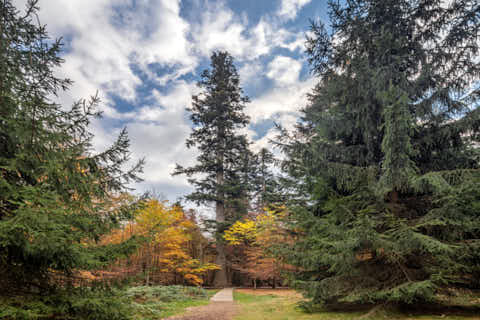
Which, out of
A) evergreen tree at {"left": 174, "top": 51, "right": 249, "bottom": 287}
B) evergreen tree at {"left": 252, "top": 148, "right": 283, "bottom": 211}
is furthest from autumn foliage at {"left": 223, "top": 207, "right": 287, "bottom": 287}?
evergreen tree at {"left": 252, "top": 148, "right": 283, "bottom": 211}

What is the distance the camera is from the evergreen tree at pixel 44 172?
2.91 meters

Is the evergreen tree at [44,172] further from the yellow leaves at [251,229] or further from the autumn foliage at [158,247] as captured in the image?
the yellow leaves at [251,229]

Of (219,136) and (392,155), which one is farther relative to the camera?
(219,136)

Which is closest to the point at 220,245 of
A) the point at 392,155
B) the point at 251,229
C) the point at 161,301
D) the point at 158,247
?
the point at 251,229

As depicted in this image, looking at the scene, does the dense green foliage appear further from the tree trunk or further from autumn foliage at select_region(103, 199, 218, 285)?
autumn foliage at select_region(103, 199, 218, 285)

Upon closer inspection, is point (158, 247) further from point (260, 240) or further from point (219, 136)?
point (219, 136)

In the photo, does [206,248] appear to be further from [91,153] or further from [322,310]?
[91,153]

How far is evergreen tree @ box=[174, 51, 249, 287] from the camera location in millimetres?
19203

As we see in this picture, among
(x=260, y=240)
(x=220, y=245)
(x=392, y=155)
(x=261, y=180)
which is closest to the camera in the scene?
(x=392, y=155)

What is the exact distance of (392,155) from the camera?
216 inches

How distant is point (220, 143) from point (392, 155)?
A: 16.0m

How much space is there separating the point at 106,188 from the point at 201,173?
1519 cm

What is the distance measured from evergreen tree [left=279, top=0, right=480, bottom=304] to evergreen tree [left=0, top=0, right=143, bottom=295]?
5.04 m

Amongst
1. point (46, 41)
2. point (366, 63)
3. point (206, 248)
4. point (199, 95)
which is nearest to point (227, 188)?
point (206, 248)
